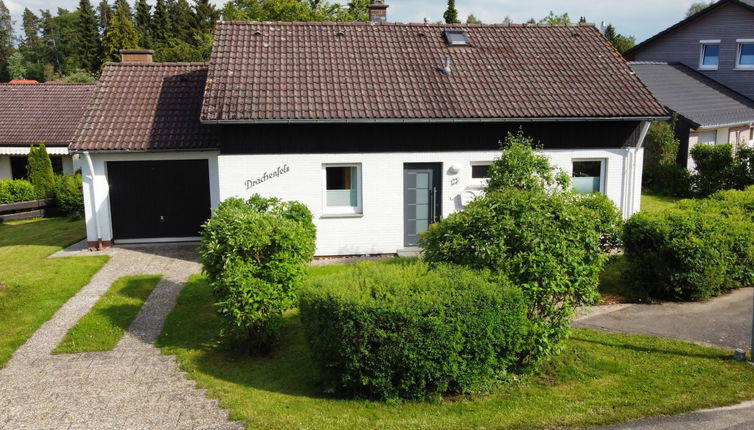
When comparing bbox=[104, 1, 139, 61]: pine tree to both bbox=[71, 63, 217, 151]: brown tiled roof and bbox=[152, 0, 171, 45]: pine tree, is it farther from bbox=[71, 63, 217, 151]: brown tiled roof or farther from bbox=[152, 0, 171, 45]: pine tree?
bbox=[71, 63, 217, 151]: brown tiled roof

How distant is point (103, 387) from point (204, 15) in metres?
66.0

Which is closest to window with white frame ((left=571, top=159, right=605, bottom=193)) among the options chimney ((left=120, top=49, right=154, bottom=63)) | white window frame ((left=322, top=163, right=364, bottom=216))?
white window frame ((left=322, top=163, right=364, bottom=216))

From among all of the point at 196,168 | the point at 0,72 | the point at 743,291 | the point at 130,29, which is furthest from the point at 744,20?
the point at 0,72

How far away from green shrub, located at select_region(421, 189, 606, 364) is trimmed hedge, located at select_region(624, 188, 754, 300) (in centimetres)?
333

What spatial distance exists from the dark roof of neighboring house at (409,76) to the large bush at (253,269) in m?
5.66

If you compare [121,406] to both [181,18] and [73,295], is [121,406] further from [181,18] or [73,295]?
[181,18]

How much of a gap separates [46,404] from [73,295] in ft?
16.9

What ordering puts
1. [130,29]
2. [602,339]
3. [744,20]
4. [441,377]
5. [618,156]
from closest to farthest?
[441,377]
[602,339]
[618,156]
[744,20]
[130,29]

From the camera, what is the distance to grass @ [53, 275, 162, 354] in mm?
9789

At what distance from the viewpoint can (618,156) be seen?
51.6 feet

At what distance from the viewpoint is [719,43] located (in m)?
30.3

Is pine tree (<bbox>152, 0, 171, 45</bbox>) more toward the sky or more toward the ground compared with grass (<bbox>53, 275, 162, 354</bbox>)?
more toward the sky

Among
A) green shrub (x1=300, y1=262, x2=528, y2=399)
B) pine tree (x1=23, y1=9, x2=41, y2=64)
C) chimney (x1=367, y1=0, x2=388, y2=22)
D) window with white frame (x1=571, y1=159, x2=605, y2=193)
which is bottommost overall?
green shrub (x1=300, y1=262, x2=528, y2=399)

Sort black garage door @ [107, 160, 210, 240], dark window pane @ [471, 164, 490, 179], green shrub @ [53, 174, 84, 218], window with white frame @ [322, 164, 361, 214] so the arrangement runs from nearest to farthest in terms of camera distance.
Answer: window with white frame @ [322, 164, 361, 214], dark window pane @ [471, 164, 490, 179], black garage door @ [107, 160, 210, 240], green shrub @ [53, 174, 84, 218]
